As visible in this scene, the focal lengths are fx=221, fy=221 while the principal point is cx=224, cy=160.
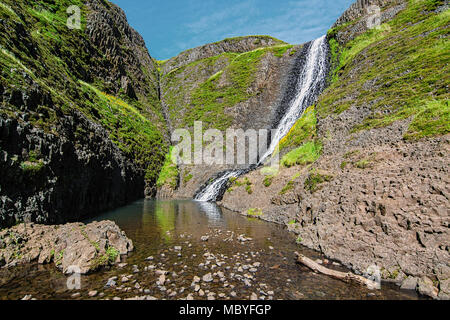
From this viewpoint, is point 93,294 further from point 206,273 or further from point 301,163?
point 301,163

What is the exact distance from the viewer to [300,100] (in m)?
50.8

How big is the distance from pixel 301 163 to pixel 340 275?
56.7 ft

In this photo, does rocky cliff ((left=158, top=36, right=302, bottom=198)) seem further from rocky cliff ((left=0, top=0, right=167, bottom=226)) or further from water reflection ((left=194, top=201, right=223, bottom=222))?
water reflection ((left=194, top=201, right=223, bottom=222))

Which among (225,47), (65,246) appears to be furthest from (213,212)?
Result: (225,47)

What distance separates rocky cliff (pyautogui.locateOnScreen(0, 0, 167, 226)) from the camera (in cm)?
1396

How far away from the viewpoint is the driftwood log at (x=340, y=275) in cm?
879

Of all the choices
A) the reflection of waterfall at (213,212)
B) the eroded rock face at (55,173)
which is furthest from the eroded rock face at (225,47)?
the reflection of waterfall at (213,212)

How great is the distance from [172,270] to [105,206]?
70.1 feet

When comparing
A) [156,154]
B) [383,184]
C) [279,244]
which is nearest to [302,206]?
[279,244]

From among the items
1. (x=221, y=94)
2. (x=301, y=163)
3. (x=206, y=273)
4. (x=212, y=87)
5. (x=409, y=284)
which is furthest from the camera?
(x=212, y=87)

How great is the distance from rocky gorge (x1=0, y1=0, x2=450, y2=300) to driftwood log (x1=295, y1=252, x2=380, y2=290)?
3.56 ft

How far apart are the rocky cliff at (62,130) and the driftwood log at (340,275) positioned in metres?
15.6

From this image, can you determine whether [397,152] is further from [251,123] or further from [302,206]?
[251,123]

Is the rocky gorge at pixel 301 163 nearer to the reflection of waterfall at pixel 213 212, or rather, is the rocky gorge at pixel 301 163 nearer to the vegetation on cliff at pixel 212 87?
the reflection of waterfall at pixel 213 212
